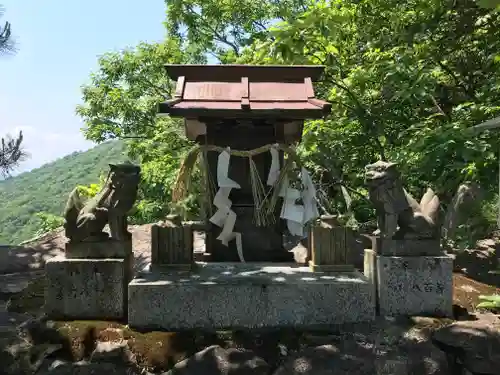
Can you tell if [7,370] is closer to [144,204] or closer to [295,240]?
[295,240]

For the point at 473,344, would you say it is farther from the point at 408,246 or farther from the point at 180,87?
the point at 180,87

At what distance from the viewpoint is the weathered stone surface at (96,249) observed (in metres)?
4.90

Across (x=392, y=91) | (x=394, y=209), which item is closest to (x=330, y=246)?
(x=394, y=209)

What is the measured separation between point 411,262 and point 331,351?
1484 mm

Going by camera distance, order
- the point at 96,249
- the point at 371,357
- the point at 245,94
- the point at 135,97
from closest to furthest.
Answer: the point at 371,357, the point at 96,249, the point at 245,94, the point at 135,97

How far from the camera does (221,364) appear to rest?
391 centimetres

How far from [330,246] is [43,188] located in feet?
206

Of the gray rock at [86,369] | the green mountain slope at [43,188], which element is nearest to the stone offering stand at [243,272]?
the gray rock at [86,369]

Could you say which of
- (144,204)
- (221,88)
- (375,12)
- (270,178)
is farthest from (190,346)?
(144,204)

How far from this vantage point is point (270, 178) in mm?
5789

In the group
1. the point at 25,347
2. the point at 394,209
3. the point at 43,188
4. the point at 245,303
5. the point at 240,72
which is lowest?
the point at 25,347

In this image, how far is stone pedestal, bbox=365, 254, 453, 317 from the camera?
4.92 m

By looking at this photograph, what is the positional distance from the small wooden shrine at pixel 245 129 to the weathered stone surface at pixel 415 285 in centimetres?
155

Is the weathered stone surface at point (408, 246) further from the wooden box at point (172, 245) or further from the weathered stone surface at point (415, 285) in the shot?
the wooden box at point (172, 245)
